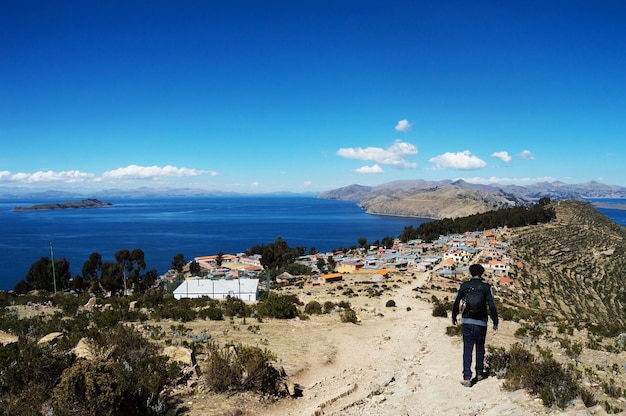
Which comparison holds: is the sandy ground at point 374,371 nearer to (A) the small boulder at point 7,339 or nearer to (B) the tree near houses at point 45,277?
(A) the small boulder at point 7,339

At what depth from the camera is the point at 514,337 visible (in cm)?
1233

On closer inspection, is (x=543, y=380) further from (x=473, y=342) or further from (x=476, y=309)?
(x=476, y=309)

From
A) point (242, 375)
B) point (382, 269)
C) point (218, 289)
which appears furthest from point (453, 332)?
point (382, 269)

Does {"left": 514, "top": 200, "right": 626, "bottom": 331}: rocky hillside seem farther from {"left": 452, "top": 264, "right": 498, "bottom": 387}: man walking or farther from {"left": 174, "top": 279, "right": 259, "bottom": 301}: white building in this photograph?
{"left": 174, "top": 279, "right": 259, "bottom": 301}: white building

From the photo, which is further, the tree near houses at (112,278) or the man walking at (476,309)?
the tree near houses at (112,278)

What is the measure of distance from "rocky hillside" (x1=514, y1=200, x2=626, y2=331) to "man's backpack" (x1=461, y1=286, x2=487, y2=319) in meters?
12.7

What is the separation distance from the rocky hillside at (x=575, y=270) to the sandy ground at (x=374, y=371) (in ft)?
28.5

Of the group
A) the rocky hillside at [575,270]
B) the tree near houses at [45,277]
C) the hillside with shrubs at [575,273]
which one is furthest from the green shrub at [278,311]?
the tree near houses at [45,277]

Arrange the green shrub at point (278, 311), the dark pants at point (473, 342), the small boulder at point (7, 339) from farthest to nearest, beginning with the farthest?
the green shrub at point (278, 311), the small boulder at point (7, 339), the dark pants at point (473, 342)

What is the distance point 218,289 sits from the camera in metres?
25.0

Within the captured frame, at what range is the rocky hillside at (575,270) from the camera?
29906mm

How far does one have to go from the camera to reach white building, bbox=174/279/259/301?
23875 mm

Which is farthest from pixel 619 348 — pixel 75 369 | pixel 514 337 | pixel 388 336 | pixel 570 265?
pixel 570 265

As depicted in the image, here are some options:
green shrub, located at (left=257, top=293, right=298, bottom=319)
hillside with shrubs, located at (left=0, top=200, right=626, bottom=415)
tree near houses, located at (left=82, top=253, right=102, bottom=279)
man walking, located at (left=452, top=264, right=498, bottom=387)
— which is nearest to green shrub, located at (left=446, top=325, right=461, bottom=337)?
hillside with shrubs, located at (left=0, top=200, right=626, bottom=415)
